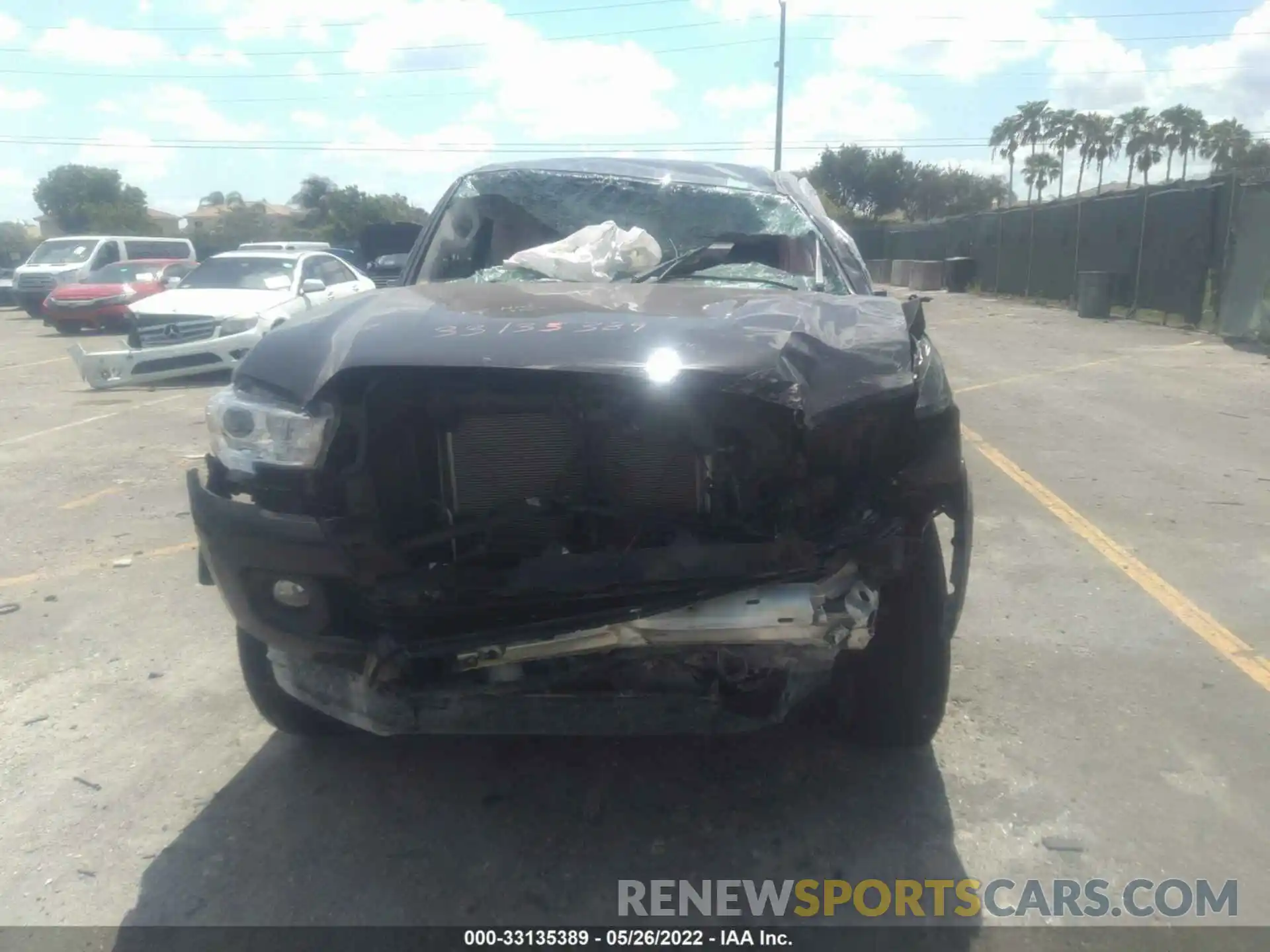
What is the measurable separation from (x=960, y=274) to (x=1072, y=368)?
61.5 ft

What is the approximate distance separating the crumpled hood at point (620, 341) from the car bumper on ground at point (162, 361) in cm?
897

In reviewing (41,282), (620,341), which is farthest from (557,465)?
(41,282)

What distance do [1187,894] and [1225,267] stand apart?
16.3m

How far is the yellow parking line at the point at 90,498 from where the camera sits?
6734 mm

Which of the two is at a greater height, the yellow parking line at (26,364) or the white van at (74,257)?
the white van at (74,257)

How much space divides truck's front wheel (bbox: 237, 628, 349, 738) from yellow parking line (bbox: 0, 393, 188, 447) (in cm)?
666

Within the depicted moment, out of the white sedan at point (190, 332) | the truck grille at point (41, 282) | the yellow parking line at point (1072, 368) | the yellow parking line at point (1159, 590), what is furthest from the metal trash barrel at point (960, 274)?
the yellow parking line at point (1159, 590)

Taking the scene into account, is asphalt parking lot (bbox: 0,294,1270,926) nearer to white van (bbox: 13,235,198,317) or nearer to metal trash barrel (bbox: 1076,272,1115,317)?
metal trash barrel (bbox: 1076,272,1115,317)

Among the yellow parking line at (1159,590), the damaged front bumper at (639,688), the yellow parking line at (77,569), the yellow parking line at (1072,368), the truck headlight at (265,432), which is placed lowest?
the yellow parking line at (77,569)

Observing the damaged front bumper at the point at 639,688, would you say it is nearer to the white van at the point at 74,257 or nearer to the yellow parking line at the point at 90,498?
the yellow parking line at the point at 90,498

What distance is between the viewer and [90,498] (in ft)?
22.7

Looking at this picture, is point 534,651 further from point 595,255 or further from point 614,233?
point 614,233

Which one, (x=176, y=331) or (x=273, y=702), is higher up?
(x=176, y=331)

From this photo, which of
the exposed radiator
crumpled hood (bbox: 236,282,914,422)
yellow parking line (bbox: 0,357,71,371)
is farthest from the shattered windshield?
yellow parking line (bbox: 0,357,71,371)
